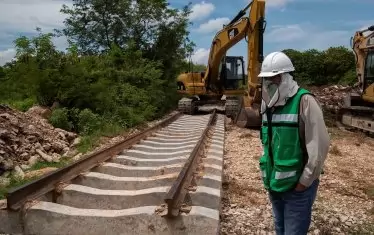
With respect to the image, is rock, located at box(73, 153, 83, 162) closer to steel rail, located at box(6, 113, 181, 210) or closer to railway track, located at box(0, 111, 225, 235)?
steel rail, located at box(6, 113, 181, 210)

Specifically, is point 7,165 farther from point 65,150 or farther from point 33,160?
point 65,150

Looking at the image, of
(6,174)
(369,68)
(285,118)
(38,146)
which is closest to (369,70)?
(369,68)

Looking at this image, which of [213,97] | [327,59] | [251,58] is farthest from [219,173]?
[327,59]

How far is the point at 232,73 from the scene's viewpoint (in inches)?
728

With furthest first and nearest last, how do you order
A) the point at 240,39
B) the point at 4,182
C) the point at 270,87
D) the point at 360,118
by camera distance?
the point at 240,39
the point at 360,118
the point at 4,182
the point at 270,87

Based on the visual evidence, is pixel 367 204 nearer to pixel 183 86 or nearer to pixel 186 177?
pixel 186 177

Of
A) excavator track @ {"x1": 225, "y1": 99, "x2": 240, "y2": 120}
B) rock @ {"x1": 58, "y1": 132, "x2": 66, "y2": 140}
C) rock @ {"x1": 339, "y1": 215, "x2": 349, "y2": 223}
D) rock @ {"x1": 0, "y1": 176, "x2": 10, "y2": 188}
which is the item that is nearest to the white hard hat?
rock @ {"x1": 339, "y1": 215, "x2": 349, "y2": 223}

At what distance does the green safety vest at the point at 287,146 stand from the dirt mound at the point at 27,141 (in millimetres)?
5076

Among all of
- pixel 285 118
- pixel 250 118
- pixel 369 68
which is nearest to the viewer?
pixel 285 118

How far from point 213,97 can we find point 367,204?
1359 centimetres

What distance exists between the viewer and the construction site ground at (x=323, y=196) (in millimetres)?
4930

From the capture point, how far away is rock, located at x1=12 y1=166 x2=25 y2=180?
21.7 feet

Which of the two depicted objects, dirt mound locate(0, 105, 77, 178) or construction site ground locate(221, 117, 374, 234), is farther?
dirt mound locate(0, 105, 77, 178)

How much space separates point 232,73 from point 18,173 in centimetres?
1270
